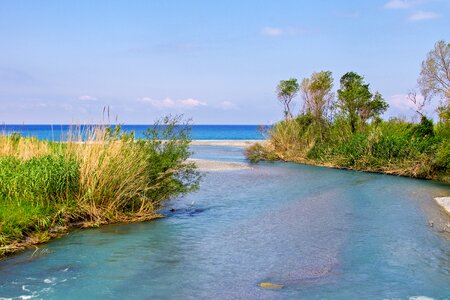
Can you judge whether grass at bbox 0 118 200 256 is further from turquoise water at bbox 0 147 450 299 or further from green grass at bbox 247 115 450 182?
green grass at bbox 247 115 450 182

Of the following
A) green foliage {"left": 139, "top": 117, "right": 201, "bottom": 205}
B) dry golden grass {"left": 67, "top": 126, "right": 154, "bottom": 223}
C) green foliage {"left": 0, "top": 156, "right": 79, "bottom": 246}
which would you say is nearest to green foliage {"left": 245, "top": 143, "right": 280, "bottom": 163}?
green foliage {"left": 139, "top": 117, "right": 201, "bottom": 205}

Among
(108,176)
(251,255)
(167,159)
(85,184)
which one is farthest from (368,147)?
(85,184)

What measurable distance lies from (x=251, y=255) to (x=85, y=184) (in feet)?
16.3

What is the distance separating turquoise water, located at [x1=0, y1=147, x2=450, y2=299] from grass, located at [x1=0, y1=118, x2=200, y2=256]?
0.59 meters

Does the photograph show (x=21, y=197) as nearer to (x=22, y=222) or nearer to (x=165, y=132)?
(x=22, y=222)

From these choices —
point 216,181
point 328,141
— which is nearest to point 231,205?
point 216,181

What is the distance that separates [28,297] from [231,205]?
10.3m

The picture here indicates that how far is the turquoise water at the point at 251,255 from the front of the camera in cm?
900

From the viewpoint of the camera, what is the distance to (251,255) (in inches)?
448

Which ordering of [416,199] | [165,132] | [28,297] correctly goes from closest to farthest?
[28,297] < [165,132] < [416,199]

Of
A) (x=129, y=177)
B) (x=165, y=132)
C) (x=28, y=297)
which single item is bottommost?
(x=28, y=297)

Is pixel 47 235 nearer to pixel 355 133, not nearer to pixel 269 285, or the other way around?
pixel 269 285

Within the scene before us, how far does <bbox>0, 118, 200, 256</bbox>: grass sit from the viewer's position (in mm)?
12016

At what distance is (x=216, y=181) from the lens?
2516 cm
